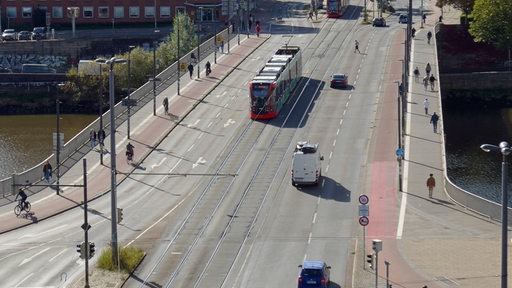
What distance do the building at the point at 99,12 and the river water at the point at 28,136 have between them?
33051 millimetres

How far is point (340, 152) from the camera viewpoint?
98375 mm

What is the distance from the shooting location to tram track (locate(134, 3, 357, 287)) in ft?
230

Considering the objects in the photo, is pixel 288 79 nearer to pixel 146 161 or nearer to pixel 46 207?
pixel 146 161

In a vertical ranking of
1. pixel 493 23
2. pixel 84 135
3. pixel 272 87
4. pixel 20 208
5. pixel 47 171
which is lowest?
pixel 20 208

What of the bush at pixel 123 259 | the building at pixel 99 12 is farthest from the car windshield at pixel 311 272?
the building at pixel 99 12

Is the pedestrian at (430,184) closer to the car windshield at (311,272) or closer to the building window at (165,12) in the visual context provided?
the car windshield at (311,272)

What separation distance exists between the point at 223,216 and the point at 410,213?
11.5 metres

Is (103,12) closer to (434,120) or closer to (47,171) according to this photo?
(434,120)

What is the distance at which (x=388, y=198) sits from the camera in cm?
8462

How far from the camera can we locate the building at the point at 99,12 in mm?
175125

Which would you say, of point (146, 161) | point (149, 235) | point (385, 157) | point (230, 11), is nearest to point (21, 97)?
point (230, 11)

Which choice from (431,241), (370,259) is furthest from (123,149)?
(370,259)

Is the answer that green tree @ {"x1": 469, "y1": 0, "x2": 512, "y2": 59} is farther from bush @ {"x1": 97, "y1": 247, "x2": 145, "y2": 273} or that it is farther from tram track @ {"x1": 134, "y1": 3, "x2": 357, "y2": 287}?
bush @ {"x1": 97, "y1": 247, "x2": 145, "y2": 273}

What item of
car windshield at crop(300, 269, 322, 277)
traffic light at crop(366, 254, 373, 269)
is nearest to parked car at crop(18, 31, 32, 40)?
traffic light at crop(366, 254, 373, 269)
